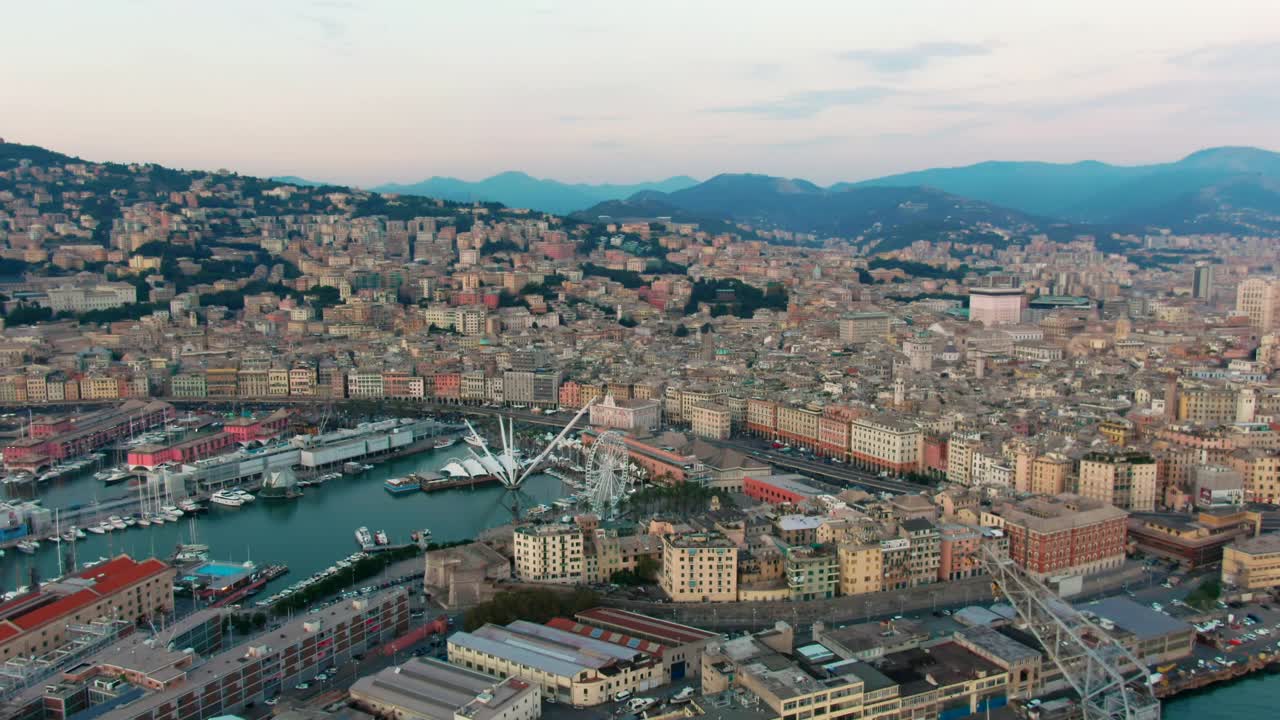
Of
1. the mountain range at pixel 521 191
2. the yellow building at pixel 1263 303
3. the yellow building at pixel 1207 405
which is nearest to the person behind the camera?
the yellow building at pixel 1207 405

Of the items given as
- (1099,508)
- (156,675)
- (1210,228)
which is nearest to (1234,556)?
(1099,508)

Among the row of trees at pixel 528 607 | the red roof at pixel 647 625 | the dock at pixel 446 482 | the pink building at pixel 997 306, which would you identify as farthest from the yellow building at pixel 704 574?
the pink building at pixel 997 306

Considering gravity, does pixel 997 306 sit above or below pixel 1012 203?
below

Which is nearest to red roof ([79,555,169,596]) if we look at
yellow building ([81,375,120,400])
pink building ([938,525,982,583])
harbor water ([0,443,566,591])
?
harbor water ([0,443,566,591])

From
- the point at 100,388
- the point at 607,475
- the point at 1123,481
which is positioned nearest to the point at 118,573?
→ the point at 607,475

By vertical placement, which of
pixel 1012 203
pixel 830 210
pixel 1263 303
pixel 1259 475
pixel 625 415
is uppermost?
pixel 1012 203

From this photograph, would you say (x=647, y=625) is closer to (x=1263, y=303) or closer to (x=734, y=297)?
(x=1263, y=303)

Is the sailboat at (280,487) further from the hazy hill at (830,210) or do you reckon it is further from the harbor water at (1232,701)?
the hazy hill at (830,210)
